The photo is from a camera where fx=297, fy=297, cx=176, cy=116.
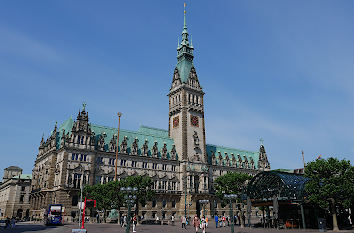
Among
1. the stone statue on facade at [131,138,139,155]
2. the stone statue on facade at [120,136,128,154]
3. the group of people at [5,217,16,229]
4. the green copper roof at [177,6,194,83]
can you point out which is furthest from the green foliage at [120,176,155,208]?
the green copper roof at [177,6,194,83]

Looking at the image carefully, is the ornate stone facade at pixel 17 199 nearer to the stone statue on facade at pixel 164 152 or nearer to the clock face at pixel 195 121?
the stone statue on facade at pixel 164 152

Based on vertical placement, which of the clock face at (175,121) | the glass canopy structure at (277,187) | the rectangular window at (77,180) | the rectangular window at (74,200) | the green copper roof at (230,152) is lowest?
the rectangular window at (74,200)

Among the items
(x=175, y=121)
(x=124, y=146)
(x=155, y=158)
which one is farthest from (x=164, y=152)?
(x=124, y=146)

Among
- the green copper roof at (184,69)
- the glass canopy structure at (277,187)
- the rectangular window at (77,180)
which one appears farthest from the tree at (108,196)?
the green copper roof at (184,69)

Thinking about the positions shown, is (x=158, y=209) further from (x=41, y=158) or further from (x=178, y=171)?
(x=41, y=158)

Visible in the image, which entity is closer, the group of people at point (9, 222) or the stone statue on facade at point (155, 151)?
the group of people at point (9, 222)

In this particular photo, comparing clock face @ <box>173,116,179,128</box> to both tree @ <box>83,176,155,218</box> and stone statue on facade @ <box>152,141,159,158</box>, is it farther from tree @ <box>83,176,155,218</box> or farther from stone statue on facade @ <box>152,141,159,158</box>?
tree @ <box>83,176,155,218</box>

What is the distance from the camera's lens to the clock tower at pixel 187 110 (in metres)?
106

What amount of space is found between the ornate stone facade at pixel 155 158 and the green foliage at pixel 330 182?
39.9 m

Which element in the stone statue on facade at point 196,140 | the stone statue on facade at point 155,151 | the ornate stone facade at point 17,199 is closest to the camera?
the stone statue on facade at point 155,151

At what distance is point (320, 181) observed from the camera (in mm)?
52469

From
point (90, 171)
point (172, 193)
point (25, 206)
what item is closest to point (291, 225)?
point (172, 193)

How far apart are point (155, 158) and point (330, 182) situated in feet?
196

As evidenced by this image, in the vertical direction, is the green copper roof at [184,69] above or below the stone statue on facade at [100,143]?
above
